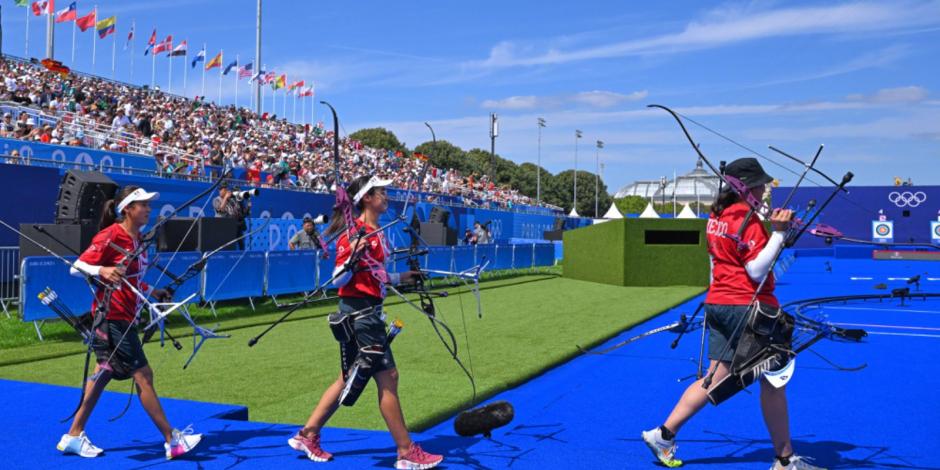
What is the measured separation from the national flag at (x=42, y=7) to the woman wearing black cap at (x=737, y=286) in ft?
127

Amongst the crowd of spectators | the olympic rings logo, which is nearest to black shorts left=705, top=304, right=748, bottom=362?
the crowd of spectators

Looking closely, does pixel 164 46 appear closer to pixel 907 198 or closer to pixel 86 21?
pixel 86 21

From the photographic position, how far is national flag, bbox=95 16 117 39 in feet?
146

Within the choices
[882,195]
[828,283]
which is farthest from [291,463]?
[882,195]

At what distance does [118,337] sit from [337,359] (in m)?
4.86

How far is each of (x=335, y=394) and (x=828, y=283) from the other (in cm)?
2335

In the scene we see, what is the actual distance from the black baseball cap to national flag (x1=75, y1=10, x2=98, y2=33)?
143 feet

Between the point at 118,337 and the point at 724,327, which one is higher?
the point at 724,327

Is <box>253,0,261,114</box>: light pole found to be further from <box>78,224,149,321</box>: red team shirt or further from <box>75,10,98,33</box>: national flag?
<box>78,224,149,321</box>: red team shirt

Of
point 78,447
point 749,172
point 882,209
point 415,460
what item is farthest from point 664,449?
point 882,209

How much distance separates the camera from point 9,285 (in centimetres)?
1406

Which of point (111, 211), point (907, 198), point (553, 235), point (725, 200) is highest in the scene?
point (907, 198)

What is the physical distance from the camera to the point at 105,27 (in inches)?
1759

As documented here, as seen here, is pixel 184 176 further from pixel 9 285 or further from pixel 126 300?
pixel 126 300
